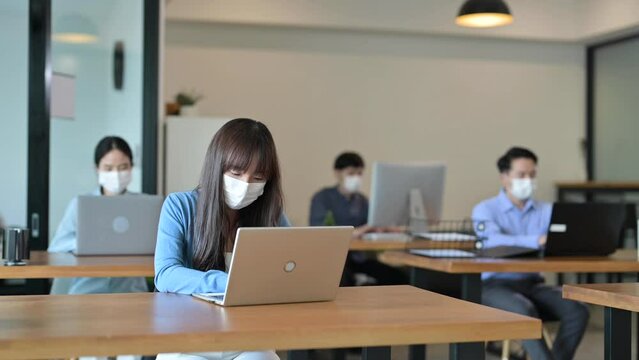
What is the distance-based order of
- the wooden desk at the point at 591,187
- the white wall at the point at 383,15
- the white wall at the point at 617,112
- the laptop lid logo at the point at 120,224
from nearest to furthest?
the laptop lid logo at the point at 120,224 < the white wall at the point at 383,15 < the wooden desk at the point at 591,187 < the white wall at the point at 617,112

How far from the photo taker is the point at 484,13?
5.67 m

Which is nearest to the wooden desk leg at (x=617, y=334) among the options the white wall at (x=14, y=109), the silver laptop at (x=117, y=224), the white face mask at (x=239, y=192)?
the white face mask at (x=239, y=192)

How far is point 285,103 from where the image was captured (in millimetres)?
7328

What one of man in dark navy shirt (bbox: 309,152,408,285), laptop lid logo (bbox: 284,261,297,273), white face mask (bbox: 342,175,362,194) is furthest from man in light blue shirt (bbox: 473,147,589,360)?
laptop lid logo (bbox: 284,261,297,273)

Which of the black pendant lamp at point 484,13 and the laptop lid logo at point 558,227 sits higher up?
the black pendant lamp at point 484,13

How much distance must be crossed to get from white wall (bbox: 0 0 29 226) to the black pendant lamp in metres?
2.87

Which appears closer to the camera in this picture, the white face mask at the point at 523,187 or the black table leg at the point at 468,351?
the black table leg at the point at 468,351

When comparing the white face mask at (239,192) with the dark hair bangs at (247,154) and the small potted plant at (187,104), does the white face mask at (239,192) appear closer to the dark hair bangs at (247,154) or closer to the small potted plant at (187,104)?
the dark hair bangs at (247,154)

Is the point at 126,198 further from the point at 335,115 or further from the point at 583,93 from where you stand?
the point at 583,93

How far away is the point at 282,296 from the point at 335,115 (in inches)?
211

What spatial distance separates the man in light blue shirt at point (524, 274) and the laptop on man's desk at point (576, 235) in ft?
0.52

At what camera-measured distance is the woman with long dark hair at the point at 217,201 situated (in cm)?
245

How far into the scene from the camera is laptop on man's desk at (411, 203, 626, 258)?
3.74m

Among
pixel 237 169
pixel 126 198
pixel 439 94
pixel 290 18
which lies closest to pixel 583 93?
pixel 439 94
